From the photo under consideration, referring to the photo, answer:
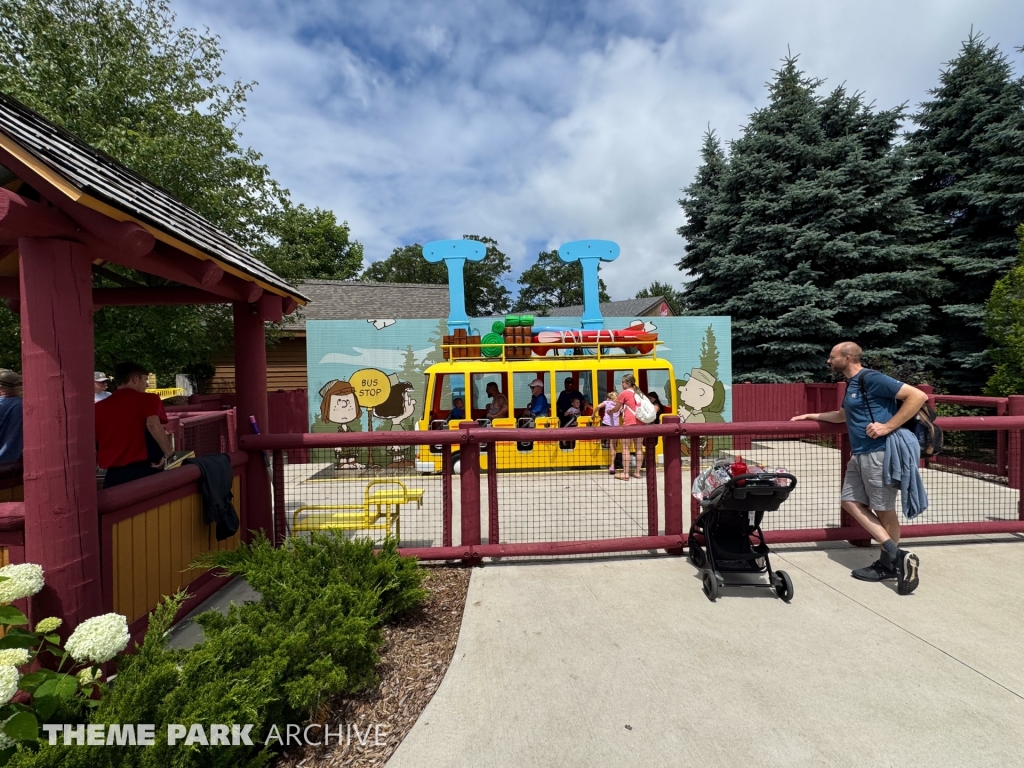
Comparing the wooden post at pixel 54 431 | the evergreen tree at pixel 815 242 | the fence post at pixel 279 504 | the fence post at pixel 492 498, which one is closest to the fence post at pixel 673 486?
the fence post at pixel 492 498

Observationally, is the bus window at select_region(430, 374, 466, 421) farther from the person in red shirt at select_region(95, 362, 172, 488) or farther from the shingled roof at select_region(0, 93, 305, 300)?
the shingled roof at select_region(0, 93, 305, 300)

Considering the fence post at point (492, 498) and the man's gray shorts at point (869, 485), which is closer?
the man's gray shorts at point (869, 485)

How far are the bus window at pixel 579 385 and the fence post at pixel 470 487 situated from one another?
5423mm

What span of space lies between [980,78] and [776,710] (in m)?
21.5

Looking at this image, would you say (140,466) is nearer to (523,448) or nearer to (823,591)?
(823,591)

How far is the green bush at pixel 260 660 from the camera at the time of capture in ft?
6.81

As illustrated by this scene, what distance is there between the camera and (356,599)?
3258 mm

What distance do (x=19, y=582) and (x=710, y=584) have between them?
160 inches

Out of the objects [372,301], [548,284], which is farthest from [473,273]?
[372,301]

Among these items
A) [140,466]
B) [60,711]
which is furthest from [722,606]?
[140,466]

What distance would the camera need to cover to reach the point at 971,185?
640 inches

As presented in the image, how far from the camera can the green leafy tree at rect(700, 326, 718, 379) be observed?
44.4ft

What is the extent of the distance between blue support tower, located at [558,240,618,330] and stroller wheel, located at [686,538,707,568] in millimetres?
7275

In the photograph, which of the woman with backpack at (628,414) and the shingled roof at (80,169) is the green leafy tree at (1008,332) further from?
the shingled roof at (80,169)
